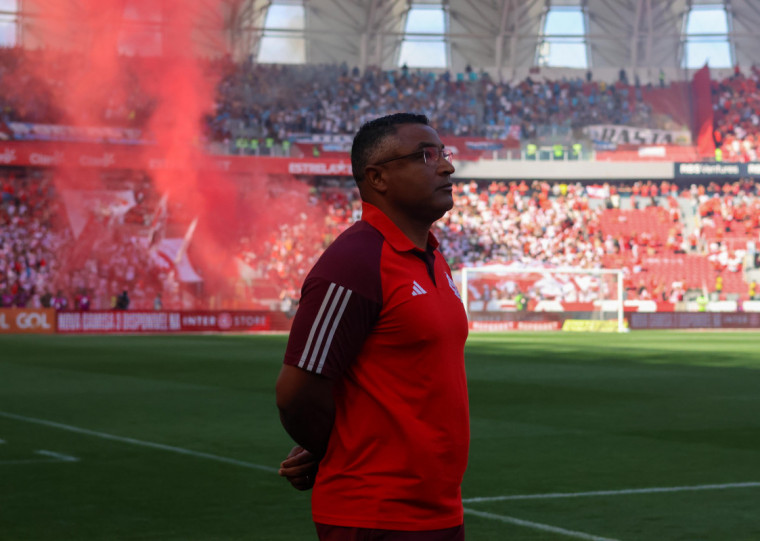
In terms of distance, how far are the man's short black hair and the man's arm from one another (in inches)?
26.5

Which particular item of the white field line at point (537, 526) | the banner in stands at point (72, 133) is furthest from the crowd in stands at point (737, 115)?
the white field line at point (537, 526)

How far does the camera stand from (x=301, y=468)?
3488 mm

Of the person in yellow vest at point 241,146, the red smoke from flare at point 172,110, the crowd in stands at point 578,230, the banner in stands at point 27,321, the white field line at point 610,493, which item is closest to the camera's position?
the white field line at point 610,493

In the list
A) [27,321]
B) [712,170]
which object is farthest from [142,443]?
[712,170]

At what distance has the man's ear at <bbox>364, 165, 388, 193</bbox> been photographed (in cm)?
350

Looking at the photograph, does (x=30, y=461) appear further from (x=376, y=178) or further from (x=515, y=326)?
(x=515, y=326)

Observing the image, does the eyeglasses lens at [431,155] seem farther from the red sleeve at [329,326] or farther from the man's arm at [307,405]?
the man's arm at [307,405]

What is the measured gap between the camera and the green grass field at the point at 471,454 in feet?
26.4

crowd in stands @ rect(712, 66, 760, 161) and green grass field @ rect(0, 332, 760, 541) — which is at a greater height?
crowd in stands @ rect(712, 66, 760, 161)

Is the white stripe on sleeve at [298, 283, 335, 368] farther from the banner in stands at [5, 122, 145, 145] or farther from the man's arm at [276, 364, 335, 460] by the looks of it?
the banner in stands at [5, 122, 145, 145]

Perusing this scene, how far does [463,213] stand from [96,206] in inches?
648

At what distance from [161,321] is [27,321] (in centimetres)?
458

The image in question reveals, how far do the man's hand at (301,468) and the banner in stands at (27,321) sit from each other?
37415mm

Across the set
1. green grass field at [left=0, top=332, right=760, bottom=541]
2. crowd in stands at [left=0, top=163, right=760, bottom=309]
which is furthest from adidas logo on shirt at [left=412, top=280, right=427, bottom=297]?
crowd in stands at [left=0, top=163, right=760, bottom=309]
